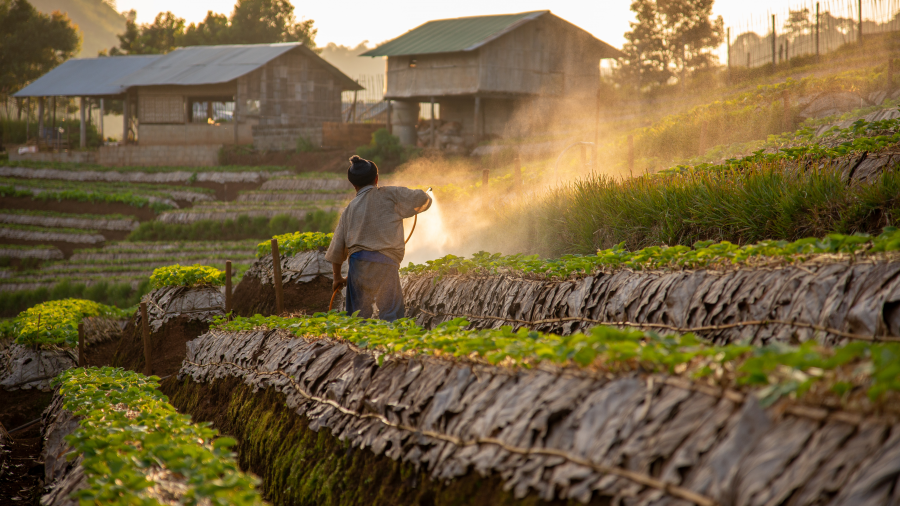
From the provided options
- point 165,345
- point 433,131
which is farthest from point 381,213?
point 433,131

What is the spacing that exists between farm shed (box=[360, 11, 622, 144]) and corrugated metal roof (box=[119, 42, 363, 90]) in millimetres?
6167

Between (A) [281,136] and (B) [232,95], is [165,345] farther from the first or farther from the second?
(B) [232,95]

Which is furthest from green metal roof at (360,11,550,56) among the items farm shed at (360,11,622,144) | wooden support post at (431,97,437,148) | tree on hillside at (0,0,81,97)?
tree on hillside at (0,0,81,97)

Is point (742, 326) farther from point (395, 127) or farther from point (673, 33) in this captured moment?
point (673, 33)

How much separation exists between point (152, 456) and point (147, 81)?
1508 inches

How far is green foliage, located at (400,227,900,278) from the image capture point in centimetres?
484

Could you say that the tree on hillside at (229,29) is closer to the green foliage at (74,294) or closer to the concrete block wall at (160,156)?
the concrete block wall at (160,156)

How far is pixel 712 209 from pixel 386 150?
25.2 metres

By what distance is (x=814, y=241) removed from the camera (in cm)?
511

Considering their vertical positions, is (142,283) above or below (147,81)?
below

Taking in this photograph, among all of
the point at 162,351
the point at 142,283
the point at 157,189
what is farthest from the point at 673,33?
the point at 162,351

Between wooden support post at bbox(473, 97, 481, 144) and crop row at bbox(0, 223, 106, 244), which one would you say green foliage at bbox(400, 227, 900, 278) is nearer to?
crop row at bbox(0, 223, 106, 244)

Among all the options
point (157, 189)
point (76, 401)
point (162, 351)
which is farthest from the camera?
point (157, 189)

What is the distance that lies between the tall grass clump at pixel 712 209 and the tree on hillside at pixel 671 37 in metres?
35.3
